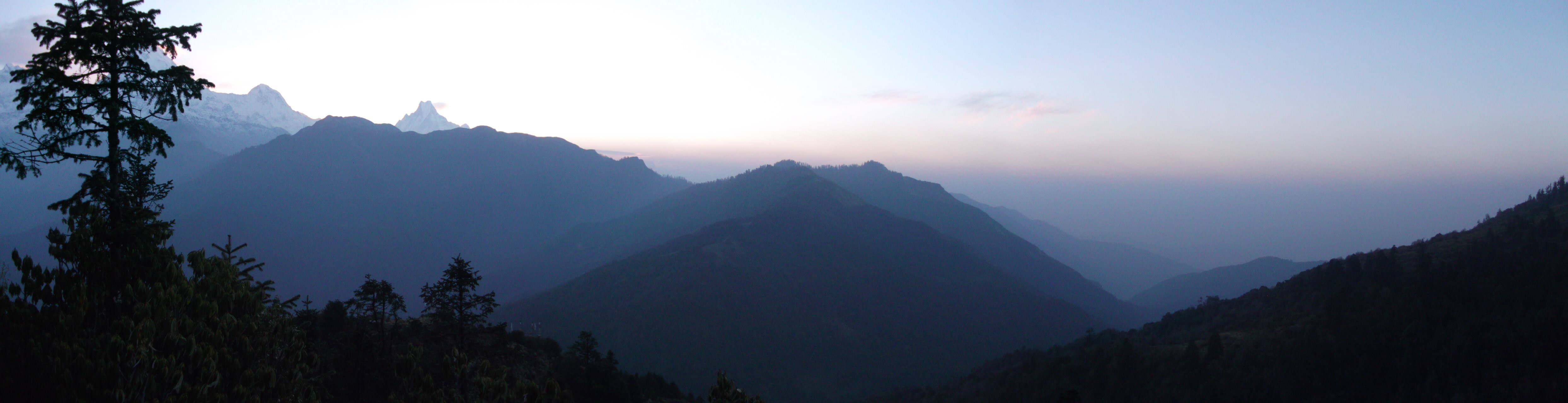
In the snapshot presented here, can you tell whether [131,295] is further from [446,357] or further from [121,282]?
[446,357]

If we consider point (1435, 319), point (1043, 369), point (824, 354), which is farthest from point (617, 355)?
point (1435, 319)

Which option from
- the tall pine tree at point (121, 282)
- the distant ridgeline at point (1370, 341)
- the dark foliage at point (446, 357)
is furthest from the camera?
the distant ridgeline at point (1370, 341)

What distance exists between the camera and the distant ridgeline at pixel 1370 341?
61.1m

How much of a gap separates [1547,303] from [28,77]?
110 m

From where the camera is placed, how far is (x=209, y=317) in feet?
42.5

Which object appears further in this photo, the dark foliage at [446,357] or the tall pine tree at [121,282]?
the dark foliage at [446,357]

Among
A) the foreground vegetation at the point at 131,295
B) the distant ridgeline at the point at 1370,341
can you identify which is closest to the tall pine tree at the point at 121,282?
the foreground vegetation at the point at 131,295

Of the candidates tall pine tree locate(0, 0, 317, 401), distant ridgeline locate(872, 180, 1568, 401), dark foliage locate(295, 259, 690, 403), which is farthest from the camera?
distant ridgeline locate(872, 180, 1568, 401)

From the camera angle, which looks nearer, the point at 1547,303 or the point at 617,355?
the point at 1547,303

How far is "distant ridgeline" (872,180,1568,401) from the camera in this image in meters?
61.1

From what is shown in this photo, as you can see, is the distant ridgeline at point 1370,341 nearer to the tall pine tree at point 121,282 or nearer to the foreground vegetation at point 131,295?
the foreground vegetation at point 131,295

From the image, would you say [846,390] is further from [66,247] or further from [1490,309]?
[66,247]

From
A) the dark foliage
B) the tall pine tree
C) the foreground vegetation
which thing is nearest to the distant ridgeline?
the dark foliage

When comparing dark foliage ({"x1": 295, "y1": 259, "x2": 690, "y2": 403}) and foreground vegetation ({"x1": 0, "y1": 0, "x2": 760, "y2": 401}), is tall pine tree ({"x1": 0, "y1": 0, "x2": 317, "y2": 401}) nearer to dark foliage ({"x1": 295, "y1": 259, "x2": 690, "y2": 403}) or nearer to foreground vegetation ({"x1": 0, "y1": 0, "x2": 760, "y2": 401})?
foreground vegetation ({"x1": 0, "y1": 0, "x2": 760, "y2": 401})
